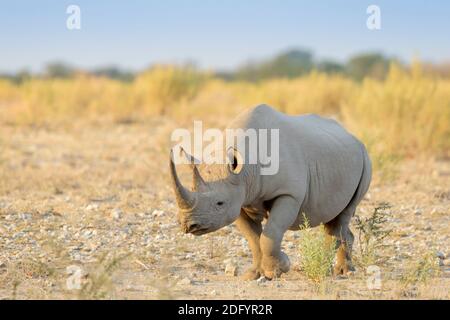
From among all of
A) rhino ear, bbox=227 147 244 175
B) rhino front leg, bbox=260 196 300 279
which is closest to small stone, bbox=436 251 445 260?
rhino front leg, bbox=260 196 300 279

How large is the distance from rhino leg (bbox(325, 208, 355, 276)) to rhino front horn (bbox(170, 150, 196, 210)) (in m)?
1.99

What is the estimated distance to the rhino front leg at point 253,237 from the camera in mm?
7438

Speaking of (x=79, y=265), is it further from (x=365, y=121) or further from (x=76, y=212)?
(x=365, y=121)

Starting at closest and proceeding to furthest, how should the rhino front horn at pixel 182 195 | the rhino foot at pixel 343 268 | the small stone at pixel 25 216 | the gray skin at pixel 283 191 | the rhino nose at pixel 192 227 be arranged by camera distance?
the rhino front horn at pixel 182 195, the rhino nose at pixel 192 227, the gray skin at pixel 283 191, the rhino foot at pixel 343 268, the small stone at pixel 25 216

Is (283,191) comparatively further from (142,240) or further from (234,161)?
(142,240)

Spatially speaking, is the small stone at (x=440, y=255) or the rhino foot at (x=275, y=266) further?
the small stone at (x=440, y=255)

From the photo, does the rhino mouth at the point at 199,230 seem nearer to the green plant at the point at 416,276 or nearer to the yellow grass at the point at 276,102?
the green plant at the point at 416,276

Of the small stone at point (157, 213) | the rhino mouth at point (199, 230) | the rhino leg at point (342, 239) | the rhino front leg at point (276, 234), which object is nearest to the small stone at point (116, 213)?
the small stone at point (157, 213)

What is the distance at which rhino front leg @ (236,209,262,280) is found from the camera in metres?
7.44

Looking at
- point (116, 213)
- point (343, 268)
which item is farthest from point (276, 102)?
point (343, 268)

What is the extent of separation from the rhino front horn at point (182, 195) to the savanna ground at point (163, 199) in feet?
2.03
